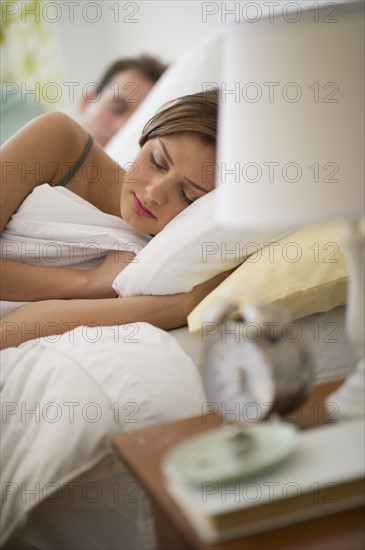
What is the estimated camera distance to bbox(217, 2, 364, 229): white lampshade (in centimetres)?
89

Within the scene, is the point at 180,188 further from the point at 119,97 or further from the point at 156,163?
the point at 119,97

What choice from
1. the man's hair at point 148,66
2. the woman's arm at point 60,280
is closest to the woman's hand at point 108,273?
the woman's arm at point 60,280

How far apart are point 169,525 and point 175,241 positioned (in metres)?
0.72

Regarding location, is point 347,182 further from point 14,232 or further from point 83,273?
point 14,232

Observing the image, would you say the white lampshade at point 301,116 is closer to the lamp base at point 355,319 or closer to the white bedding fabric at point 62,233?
the lamp base at point 355,319

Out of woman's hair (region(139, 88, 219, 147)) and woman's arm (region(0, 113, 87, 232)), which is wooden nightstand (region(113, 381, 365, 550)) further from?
woman's arm (region(0, 113, 87, 232))

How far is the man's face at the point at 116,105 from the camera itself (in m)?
2.95

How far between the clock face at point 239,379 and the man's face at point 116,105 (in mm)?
2101

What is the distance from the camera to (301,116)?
91cm

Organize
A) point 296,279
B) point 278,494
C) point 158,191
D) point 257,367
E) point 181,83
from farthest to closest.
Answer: point 181,83, point 158,191, point 296,279, point 257,367, point 278,494

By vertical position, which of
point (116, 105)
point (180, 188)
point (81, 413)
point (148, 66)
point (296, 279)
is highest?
point (148, 66)

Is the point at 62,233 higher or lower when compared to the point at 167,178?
lower

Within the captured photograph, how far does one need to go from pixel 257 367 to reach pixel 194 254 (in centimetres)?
61

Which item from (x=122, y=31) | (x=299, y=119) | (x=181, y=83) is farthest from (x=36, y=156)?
(x=122, y=31)
